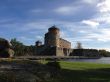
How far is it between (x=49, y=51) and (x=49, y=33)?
19.7m

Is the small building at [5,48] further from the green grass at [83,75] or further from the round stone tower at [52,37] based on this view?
the round stone tower at [52,37]

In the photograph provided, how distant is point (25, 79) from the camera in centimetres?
1847

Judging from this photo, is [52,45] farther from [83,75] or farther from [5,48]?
[83,75]

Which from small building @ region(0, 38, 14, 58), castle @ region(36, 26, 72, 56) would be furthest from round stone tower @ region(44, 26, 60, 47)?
small building @ region(0, 38, 14, 58)

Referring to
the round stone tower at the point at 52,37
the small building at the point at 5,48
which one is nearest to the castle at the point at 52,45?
the round stone tower at the point at 52,37

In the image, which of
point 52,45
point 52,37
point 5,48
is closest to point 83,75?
point 5,48

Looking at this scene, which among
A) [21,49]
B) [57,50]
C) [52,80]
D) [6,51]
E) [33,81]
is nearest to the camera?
[33,81]

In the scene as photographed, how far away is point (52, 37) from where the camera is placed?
190125 mm

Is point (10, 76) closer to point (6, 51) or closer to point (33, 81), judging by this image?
point (33, 81)

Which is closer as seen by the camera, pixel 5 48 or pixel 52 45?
pixel 5 48

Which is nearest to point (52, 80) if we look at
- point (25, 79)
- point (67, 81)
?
point (67, 81)

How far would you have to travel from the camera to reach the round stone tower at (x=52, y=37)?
612ft

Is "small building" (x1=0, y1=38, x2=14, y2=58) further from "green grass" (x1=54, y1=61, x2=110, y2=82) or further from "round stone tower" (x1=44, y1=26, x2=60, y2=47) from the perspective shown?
"round stone tower" (x1=44, y1=26, x2=60, y2=47)

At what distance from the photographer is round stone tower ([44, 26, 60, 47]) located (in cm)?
18662
